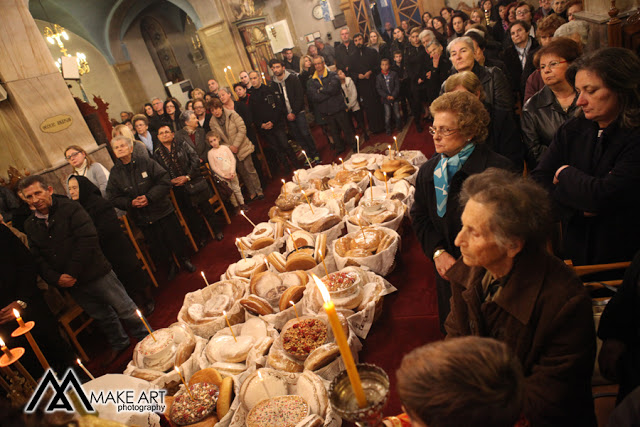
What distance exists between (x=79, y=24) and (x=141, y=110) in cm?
330

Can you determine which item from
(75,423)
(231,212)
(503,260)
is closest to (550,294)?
(503,260)

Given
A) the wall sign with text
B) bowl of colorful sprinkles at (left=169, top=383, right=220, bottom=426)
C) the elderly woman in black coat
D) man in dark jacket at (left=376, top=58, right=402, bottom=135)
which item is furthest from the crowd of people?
man in dark jacket at (left=376, top=58, right=402, bottom=135)

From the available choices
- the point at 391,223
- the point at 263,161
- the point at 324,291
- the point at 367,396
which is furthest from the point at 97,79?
the point at 367,396

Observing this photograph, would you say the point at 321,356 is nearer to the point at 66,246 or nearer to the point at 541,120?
the point at 541,120

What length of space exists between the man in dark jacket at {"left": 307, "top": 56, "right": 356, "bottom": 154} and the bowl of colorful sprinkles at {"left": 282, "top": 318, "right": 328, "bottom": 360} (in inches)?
228

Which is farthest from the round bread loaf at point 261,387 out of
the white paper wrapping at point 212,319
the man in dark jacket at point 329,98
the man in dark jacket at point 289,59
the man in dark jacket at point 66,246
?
the man in dark jacket at point 289,59

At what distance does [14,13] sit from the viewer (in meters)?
5.49

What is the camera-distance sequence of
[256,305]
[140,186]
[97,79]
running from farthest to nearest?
[97,79] → [140,186] → [256,305]

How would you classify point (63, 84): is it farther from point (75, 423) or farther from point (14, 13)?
point (75, 423)

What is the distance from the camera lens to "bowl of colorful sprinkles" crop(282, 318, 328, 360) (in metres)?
2.31

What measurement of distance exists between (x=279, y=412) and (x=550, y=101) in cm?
278

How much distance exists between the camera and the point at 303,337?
239cm

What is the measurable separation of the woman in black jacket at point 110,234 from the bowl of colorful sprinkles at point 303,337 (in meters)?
2.61

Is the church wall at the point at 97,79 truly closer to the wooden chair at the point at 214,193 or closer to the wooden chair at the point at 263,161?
the wooden chair at the point at 263,161
